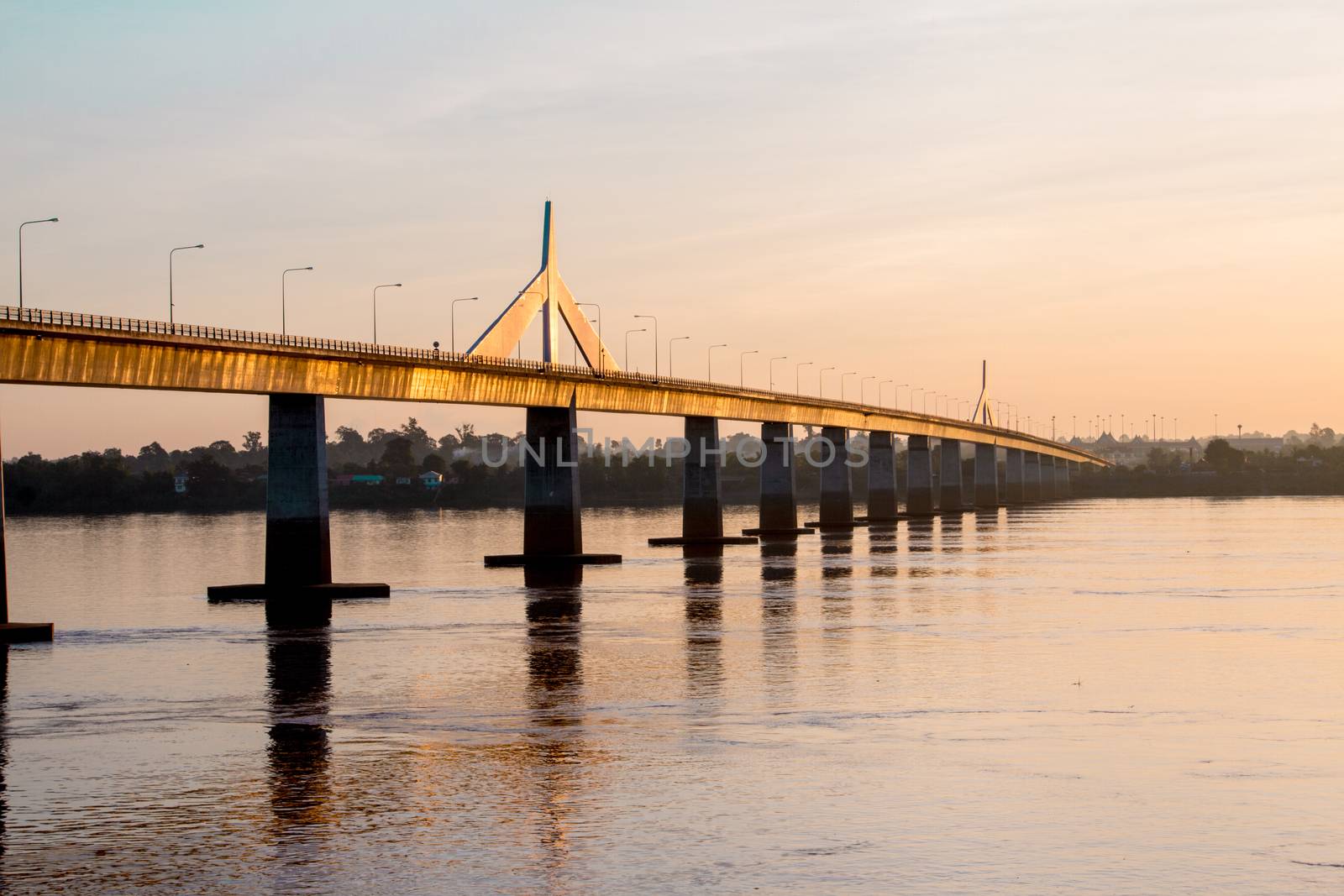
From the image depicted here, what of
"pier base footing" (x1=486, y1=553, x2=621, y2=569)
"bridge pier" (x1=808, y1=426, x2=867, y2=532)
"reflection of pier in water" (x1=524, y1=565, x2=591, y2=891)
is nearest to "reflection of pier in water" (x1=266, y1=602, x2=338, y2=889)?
"reflection of pier in water" (x1=524, y1=565, x2=591, y2=891)

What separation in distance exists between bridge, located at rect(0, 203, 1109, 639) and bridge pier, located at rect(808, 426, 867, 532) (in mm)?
178

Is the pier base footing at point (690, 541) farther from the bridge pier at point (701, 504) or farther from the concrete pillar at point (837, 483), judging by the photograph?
the concrete pillar at point (837, 483)

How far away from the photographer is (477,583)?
8244cm

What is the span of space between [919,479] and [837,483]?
128ft

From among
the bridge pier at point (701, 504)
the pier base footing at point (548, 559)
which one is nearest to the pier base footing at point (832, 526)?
the bridge pier at point (701, 504)

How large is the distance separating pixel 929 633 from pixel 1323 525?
10646 centimetres

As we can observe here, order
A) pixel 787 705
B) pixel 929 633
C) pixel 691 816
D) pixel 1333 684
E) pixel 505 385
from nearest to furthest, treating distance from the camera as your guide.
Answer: pixel 691 816, pixel 787 705, pixel 1333 684, pixel 929 633, pixel 505 385

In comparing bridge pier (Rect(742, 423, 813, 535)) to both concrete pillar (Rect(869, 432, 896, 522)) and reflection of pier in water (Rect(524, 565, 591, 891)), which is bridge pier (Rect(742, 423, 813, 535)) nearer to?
concrete pillar (Rect(869, 432, 896, 522))

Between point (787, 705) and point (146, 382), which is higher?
point (146, 382)

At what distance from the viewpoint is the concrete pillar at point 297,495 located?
2822 inches

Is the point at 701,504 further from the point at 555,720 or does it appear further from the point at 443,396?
the point at 555,720

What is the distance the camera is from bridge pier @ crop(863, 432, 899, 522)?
6949 inches

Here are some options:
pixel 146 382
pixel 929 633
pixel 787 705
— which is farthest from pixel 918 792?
pixel 146 382

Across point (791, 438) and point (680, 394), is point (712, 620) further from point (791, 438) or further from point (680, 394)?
point (791, 438)
